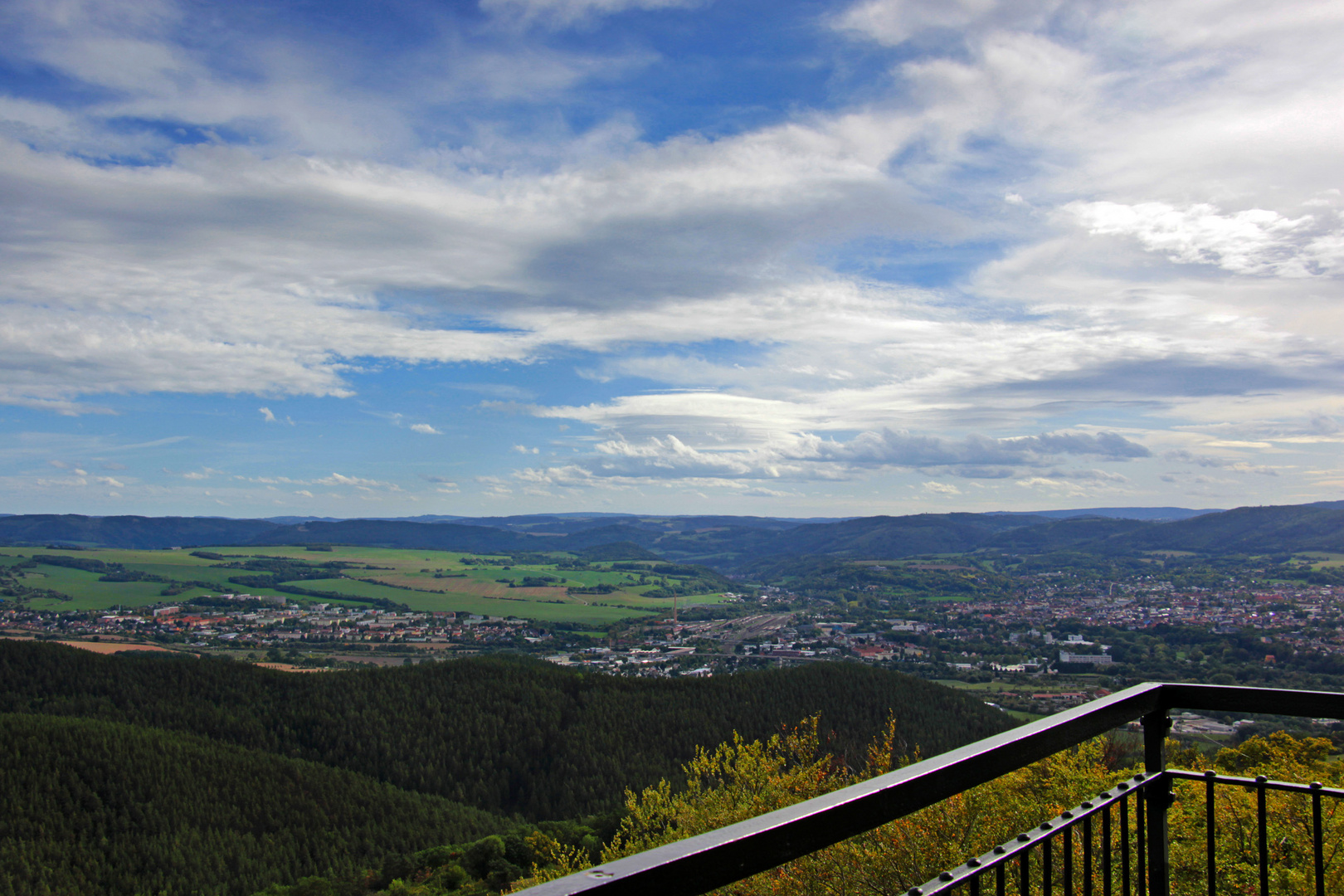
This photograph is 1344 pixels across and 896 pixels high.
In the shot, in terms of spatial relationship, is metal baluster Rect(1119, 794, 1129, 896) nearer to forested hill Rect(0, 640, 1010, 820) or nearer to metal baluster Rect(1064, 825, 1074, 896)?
metal baluster Rect(1064, 825, 1074, 896)

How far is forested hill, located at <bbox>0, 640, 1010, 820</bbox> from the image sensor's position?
195 feet

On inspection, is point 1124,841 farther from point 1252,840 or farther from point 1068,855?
point 1252,840

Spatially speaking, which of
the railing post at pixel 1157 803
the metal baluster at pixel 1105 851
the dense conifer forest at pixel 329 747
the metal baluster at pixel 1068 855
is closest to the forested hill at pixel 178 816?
the dense conifer forest at pixel 329 747

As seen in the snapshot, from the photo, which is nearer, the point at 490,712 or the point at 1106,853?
the point at 1106,853

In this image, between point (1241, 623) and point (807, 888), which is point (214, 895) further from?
point (1241, 623)

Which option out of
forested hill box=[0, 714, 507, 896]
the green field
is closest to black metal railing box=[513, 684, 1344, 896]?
forested hill box=[0, 714, 507, 896]

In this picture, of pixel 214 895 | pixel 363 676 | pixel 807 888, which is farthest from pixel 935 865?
pixel 363 676

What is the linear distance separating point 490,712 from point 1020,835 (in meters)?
73.9

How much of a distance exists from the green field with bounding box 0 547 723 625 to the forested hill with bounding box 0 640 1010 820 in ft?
156

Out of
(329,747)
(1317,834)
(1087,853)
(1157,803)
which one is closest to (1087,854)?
(1087,853)

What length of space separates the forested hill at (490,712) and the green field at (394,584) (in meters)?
47.6

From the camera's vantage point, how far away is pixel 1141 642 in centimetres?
7444

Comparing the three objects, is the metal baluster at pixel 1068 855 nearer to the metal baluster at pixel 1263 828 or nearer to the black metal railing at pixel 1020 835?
the black metal railing at pixel 1020 835

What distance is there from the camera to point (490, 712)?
Answer: 7056cm
